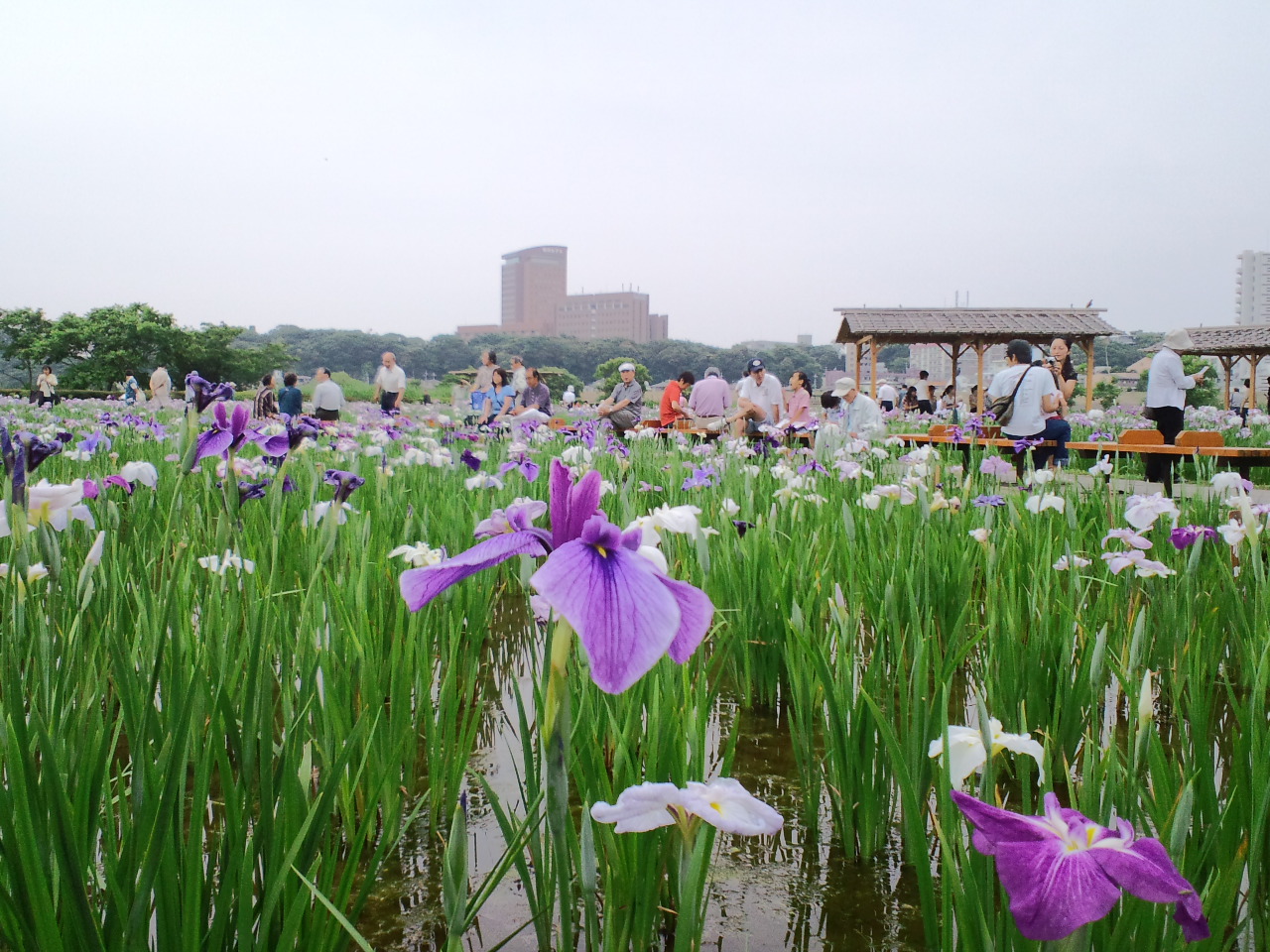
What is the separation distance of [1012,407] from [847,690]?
540 centimetres

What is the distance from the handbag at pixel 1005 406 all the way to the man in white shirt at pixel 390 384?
7103 millimetres

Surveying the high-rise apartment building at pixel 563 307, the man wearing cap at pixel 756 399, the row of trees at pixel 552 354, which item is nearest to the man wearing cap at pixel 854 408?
the man wearing cap at pixel 756 399

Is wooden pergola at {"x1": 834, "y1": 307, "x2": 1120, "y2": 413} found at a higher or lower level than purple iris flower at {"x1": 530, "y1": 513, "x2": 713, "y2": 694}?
higher

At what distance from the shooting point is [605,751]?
1.66m

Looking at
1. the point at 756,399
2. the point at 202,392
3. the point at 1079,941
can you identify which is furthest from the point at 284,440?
the point at 756,399

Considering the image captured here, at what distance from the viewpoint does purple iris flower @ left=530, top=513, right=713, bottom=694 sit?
648 mm

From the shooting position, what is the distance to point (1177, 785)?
3.85ft

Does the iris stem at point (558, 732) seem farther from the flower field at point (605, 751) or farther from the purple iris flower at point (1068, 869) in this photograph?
the purple iris flower at point (1068, 869)

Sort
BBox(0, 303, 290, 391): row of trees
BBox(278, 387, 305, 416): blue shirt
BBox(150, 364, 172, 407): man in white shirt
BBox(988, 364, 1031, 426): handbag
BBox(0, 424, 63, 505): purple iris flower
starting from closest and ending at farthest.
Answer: BBox(0, 424, 63, 505): purple iris flower < BBox(988, 364, 1031, 426): handbag < BBox(278, 387, 305, 416): blue shirt < BBox(150, 364, 172, 407): man in white shirt < BBox(0, 303, 290, 391): row of trees

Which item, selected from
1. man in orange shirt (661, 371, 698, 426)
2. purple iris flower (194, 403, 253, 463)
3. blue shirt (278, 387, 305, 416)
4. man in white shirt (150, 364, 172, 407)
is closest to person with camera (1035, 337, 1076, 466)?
man in orange shirt (661, 371, 698, 426)

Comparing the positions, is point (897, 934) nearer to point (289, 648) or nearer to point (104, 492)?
point (289, 648)

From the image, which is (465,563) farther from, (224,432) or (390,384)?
(390,384)

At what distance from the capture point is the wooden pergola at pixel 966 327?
21.0 m

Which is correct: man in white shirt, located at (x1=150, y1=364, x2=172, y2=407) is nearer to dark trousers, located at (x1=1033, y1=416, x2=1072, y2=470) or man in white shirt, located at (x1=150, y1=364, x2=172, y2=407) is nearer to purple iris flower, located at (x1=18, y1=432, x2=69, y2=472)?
dark trousers, located at (x1=1033, y1=416, x2=1072, y2=470)
